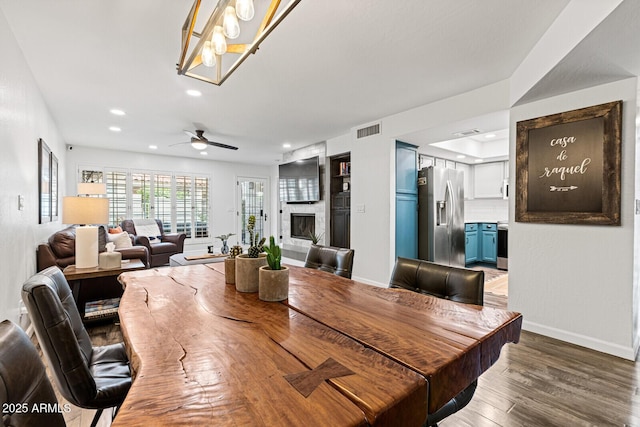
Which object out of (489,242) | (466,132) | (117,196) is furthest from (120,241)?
(489,242)

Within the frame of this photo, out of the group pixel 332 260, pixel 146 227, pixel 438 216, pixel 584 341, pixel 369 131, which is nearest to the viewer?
pixel 332 260

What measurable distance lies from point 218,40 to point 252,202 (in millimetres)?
7256

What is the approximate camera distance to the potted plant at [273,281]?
130 centimetres

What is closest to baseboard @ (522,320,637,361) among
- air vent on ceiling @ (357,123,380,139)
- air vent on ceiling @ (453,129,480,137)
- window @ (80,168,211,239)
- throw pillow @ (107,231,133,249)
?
air vent on ceiling @ (453,129,480,137)

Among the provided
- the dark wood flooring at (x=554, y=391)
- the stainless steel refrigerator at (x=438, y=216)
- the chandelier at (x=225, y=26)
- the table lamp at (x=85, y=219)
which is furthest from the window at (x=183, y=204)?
the chandelier at (x=225, y=26)

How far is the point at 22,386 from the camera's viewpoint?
68cm

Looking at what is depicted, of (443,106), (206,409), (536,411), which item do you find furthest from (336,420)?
(443,106)

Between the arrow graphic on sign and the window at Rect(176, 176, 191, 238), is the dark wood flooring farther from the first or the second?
the window at Rect(176, 176, 191, 238)

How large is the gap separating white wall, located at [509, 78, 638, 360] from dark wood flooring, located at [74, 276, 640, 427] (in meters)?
0.20

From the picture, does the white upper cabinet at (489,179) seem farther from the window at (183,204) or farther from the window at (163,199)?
the window at (183,204)

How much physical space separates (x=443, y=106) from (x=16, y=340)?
3883 millimetres

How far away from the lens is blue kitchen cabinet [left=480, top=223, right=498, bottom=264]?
5.84 metres

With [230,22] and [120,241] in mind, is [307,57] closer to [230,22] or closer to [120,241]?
[230,22]

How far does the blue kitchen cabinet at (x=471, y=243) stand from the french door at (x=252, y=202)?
5.03 m
